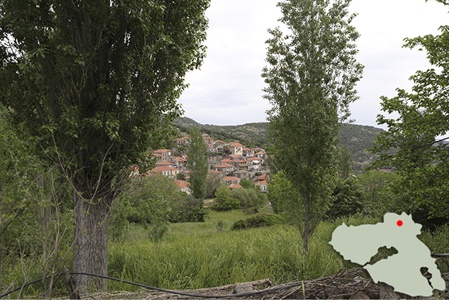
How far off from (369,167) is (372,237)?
705 centimetres

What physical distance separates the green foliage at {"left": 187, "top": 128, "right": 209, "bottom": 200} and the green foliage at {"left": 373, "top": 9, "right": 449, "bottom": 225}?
3228cm

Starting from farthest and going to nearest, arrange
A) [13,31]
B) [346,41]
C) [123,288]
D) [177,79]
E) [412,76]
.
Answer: [412,76] → [346,41] → [177,79] → [13,31] → [123,288]

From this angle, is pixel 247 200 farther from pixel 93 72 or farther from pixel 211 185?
pixel 93 72

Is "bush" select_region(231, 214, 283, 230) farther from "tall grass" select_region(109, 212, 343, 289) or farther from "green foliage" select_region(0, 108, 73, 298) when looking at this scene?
"tall grass" select_region(109, 212, 343, 289)

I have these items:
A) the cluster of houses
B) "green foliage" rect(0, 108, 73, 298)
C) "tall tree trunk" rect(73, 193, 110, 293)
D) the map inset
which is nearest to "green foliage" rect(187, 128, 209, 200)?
the cluster of houses

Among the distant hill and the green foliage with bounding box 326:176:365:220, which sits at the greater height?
the distant hill

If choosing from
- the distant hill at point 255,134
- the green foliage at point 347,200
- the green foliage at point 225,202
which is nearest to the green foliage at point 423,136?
the green foliage at point 347,200

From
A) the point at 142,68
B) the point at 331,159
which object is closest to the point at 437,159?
the point at 331,159

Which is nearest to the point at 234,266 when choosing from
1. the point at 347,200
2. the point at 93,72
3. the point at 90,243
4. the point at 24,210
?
the point at 90,243

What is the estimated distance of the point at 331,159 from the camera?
641 cm

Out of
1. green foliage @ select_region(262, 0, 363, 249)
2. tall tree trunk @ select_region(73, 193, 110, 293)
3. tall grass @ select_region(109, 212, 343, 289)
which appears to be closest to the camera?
tall grass @ select_region(109, 212, 343, 289)

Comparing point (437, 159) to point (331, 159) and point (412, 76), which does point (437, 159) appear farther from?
point (331, 159)

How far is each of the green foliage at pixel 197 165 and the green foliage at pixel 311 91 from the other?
3270cm

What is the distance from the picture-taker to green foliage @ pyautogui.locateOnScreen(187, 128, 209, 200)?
39.2 m
